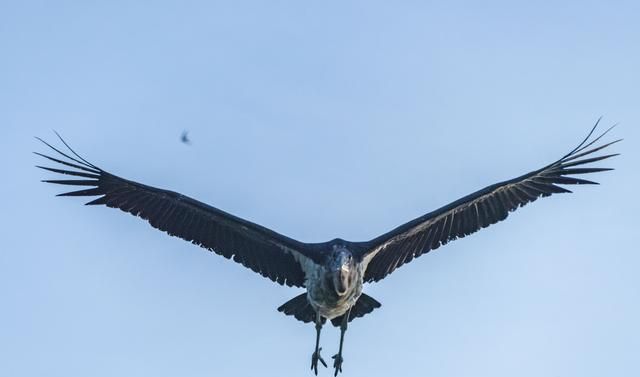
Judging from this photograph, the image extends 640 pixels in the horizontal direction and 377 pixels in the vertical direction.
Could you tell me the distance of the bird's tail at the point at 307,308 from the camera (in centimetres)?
1981

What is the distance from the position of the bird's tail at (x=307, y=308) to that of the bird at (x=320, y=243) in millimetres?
17

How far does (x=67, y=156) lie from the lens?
768 inches

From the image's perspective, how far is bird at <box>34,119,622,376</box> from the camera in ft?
63.6

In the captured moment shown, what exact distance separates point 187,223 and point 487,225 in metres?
5.19

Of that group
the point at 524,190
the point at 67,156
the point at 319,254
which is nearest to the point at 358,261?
the point at 319,254

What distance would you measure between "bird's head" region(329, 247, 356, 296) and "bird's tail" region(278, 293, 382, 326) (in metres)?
0.93

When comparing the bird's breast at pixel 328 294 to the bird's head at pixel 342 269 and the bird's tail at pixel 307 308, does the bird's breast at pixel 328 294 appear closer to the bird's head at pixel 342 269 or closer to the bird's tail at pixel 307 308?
the bird's head at pixel 342 269

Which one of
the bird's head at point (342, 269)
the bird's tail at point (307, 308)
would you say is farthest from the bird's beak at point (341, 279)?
the bird's tail at point (307, 308)

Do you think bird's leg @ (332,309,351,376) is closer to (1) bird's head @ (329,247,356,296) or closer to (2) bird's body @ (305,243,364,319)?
(2) bird's body @ (305,243,364,319)

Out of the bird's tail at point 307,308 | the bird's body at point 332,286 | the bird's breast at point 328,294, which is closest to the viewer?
the bird's body at point 332,286

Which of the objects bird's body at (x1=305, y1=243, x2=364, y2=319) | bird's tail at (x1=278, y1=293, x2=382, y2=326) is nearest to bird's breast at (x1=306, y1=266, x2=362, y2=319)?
bird's body at (x1=305, y1=243, x2=364, y2=319)

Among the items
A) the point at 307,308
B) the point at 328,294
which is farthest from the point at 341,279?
the point at 307,308

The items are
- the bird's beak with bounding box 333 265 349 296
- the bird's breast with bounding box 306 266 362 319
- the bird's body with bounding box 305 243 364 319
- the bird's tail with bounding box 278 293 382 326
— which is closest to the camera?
the bird's beak with bounding box 333 265 349 296

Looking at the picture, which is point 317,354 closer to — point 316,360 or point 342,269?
point 316,360
